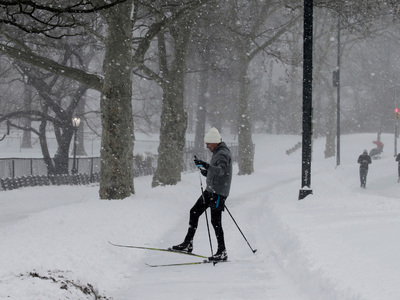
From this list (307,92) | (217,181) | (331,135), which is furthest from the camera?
(331,135)

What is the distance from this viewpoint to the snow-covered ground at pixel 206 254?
584cm

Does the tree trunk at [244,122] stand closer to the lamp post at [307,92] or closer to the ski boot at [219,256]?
the lamp post at [307,92]

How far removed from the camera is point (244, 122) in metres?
32.0

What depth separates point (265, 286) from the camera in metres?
6.64

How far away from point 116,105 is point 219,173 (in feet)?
22.9

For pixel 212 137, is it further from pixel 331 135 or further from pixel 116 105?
pixel 331 135

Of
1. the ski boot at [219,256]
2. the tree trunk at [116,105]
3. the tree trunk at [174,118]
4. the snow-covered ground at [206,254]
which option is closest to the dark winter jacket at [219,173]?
the ski boot at [219,256]

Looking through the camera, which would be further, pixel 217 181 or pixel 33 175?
pixel 33 175

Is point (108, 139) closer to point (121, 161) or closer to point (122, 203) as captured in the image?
point (121, 161)

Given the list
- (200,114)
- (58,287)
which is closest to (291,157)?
(200,114)

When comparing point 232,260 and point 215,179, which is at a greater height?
point 215,179

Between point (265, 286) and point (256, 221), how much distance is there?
671 centimetres

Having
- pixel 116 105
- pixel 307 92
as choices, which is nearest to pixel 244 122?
pixel 307 92

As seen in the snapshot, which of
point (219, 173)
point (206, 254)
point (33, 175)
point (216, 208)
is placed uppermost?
point (219, 173)
